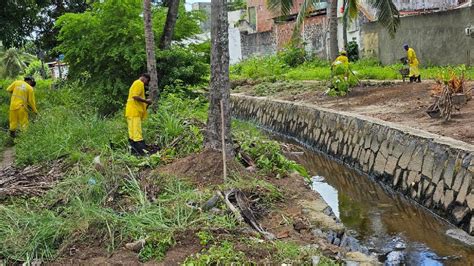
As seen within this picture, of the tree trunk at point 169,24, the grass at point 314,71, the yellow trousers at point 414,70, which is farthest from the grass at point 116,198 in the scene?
the grass at point 314,71

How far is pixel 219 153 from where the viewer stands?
28.0ft

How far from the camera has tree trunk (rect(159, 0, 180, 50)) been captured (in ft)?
51.0

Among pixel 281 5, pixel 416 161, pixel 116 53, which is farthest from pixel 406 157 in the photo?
pixel 281 5

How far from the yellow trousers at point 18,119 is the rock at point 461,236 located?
32.4 ft

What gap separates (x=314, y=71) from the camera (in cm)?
2548

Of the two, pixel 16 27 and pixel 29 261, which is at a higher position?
pixel 16 27

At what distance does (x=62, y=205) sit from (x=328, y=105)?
1175 centimetres

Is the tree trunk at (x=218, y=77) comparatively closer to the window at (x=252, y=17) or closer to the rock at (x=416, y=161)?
the rock at (x=416, y=161)

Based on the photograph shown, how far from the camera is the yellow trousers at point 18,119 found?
1362cm

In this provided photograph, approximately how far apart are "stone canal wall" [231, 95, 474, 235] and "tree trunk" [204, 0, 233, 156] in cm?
351

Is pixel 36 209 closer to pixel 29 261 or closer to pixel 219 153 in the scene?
pixel 29 261

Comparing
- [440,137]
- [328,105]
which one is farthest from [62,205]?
[328,105]

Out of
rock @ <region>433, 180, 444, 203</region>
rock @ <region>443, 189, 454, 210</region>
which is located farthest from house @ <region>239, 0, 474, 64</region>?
rock @ <region>443, 189, 454, 210</region>

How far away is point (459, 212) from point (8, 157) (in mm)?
8682
